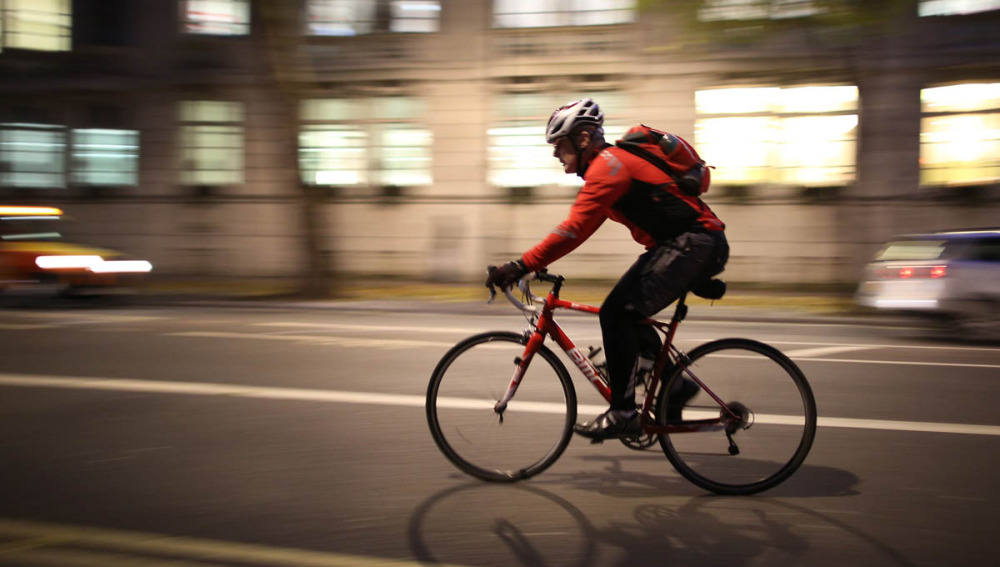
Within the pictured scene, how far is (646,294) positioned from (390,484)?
162cm

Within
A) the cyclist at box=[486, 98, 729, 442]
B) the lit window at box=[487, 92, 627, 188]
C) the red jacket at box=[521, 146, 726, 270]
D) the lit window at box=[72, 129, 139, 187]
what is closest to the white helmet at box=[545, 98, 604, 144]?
the cyclist at box=[486, 98, 729, 442]

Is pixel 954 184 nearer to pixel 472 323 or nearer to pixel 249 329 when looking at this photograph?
pixel 472 323

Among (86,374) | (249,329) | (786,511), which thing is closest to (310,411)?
(86,374)

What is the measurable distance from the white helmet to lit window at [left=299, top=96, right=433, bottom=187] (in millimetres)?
17875

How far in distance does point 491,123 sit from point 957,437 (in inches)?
667

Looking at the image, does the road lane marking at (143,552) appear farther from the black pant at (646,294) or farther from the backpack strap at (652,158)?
the backpack strap at (652,158)

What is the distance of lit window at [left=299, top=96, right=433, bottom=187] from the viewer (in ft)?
72.8

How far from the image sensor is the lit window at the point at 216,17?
23.0 metres

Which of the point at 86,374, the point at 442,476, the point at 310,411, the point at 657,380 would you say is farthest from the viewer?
the point at 86,374

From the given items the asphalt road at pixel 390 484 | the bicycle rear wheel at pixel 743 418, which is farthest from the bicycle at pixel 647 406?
the asphalt road at pixel 390 484

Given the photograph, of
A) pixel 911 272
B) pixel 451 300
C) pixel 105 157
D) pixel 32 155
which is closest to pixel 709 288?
pixel 911 272

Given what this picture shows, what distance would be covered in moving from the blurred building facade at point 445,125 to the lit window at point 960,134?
0.04m

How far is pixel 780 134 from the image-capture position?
2016 centimetres

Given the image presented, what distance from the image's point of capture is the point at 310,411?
20.7 ft
